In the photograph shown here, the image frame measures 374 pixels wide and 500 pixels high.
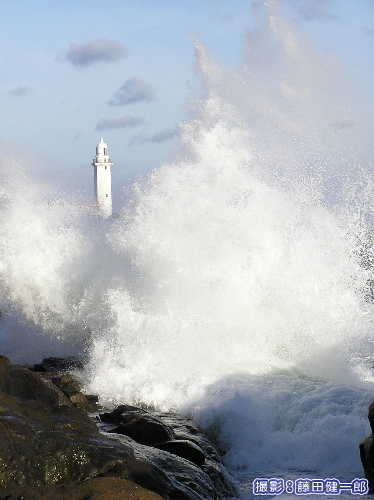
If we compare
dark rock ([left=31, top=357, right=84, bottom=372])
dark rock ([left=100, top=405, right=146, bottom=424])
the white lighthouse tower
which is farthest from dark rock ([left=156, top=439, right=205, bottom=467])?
the white lighthouse tower

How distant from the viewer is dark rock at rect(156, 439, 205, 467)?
6.55 metres

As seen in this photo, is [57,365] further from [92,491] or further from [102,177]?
[102,177]

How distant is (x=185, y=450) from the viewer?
6586 millimetres

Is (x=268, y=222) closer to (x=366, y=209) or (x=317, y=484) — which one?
(x=366, y=209)

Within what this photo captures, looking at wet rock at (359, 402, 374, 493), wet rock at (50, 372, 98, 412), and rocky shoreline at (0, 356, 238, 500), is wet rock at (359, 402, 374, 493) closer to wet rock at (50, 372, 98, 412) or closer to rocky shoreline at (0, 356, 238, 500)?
rocky shoreline at (0, 356, 238, 500)

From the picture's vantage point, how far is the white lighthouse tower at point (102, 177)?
52.9m

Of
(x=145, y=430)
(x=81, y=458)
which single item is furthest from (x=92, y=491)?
(x=145, y=430)

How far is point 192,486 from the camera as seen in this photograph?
218 inches

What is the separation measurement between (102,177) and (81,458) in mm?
49552

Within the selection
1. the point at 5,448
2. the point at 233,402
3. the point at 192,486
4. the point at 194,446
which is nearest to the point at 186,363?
the point at 233,402

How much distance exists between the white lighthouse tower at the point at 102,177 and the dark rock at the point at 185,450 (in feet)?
152

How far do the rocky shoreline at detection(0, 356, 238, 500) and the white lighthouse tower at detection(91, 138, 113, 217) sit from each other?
46414 mm

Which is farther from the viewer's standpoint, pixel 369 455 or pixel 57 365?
pixel 57 365

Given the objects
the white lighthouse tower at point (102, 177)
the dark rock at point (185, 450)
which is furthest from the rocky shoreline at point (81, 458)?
the white lighthouse tower at point (102, 177)
